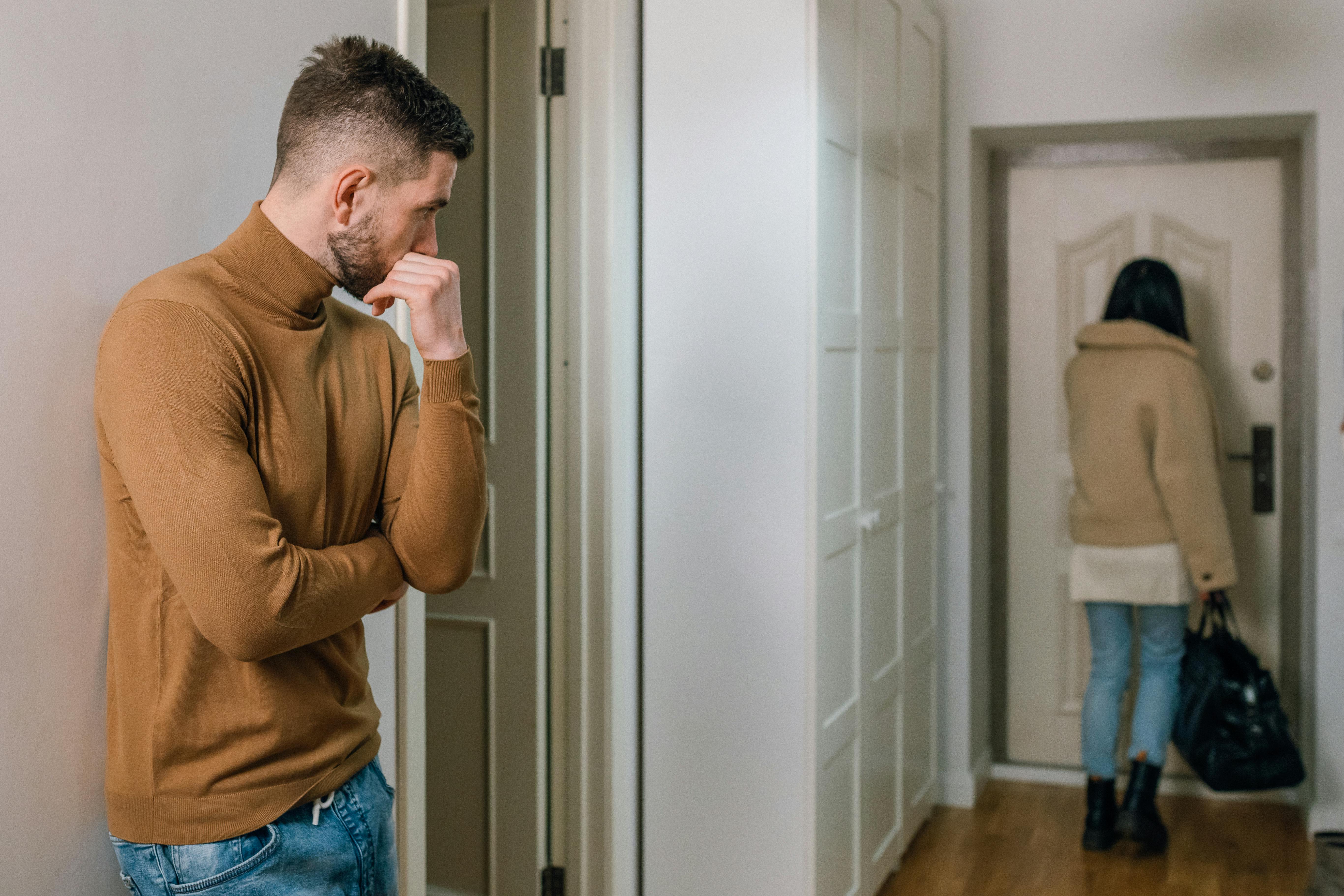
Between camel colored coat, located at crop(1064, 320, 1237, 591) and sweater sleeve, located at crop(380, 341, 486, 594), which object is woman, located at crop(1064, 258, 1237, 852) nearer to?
camel colored coat, located at crop(1064, 320, 1237, 591)

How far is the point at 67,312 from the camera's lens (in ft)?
3.80

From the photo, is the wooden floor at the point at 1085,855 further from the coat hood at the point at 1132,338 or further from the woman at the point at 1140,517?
the coat hood at the point at 1132,338

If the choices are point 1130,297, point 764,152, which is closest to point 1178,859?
point 1130,297

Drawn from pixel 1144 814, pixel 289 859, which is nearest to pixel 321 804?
pixel 289 859

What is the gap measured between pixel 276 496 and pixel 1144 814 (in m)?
2.85

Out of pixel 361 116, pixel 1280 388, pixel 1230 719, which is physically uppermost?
pixel 361 116

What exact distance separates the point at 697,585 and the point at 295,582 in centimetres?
139

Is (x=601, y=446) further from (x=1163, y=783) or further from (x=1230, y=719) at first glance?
(x=1163, y=783)

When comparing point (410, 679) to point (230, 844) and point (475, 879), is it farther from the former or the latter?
point (475, 879)

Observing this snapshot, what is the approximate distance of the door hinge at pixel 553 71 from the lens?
235cm

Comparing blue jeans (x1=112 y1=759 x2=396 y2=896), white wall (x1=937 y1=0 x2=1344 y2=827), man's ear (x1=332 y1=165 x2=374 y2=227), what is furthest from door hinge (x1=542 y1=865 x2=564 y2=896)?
man's ear (x1=332 y1=165 x2=374 y2=227)

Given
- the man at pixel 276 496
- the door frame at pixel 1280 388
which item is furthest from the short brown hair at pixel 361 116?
the door frame at pixel 1280 388

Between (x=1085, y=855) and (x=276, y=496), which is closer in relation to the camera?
(x=276, y=496)

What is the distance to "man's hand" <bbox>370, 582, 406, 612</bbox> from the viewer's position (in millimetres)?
1196
